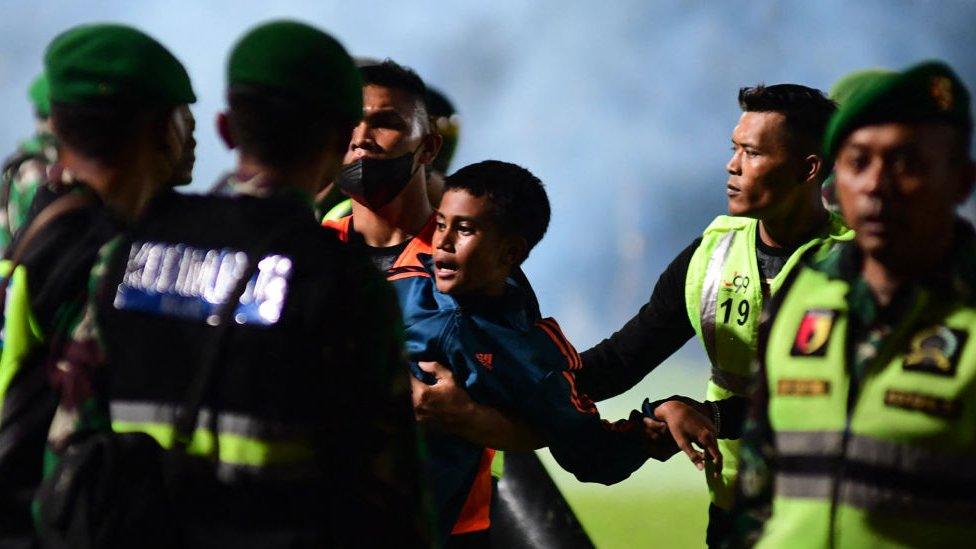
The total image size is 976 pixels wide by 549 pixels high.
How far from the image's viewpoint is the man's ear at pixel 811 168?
15.9 feet

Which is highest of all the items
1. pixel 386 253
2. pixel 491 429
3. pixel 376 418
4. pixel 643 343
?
pixel 376 418

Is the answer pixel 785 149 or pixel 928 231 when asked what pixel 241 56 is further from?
pixel 785 149

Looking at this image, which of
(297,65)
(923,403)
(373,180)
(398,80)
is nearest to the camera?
(923,403)

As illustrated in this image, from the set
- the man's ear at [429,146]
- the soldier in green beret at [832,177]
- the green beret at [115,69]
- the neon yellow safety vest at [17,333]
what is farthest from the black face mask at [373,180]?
the neon yellow safety vest at [17,333]

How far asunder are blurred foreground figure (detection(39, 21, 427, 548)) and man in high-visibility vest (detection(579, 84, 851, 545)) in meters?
2.25

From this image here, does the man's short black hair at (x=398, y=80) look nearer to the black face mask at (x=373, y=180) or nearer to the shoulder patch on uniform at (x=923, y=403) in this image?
the black face mask at (x=373, y=180)

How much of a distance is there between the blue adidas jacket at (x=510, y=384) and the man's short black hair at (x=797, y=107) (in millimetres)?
1362

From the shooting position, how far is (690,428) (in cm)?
381

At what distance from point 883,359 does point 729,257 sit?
2379 millimetres

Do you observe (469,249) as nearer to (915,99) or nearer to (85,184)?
(85,184)

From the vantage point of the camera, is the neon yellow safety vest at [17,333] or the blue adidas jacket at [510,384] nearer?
the neon yellow safety vest at [17,333]

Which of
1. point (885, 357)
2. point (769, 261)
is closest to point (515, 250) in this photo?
point (769, 261)

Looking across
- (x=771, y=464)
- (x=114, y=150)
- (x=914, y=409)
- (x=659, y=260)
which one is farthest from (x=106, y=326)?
(x=659, y=260)

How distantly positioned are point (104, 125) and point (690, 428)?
1.64 metres
